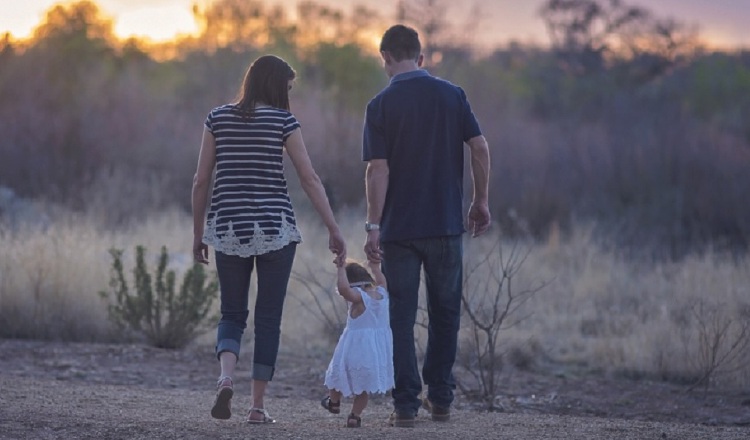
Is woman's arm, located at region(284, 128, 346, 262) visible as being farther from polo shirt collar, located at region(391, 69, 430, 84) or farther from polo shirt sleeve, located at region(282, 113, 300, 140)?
polo shirt collar, located at region(391, 69, 430, 84)

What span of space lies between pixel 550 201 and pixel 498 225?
2.79 meters

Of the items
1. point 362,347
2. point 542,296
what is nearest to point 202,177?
point 362,347

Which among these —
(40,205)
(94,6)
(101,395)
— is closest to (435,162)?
(101,395)

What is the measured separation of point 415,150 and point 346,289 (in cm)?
79

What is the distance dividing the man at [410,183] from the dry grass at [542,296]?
3501 millimetres

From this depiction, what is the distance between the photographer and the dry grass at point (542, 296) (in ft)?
35.9

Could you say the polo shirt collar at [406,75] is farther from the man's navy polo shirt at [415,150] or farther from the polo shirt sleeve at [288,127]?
the polo shirt sleeve at [288,127]

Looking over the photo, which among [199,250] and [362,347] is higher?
[199,250]

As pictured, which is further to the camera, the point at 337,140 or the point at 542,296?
the point at 337,140

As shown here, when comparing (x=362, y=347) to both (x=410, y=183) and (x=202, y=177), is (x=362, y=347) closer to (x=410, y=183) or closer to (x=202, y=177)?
(x=410, y=183)

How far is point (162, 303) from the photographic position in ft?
34.3

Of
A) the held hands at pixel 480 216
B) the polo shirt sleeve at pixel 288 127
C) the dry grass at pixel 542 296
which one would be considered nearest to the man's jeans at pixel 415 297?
the held hands at pixel 480 216

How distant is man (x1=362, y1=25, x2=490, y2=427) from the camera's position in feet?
20.3

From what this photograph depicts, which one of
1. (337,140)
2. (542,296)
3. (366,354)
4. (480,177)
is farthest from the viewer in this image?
(337,140)
